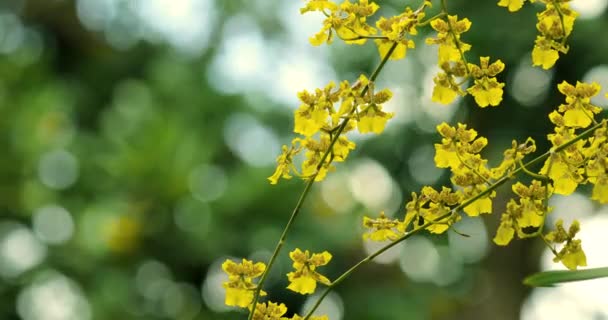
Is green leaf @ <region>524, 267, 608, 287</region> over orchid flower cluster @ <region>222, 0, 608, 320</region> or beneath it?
beneath

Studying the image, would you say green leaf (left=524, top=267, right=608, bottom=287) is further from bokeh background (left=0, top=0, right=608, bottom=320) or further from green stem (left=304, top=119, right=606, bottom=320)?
bokeh background (left=0, top=0, right=608, bottom=320)

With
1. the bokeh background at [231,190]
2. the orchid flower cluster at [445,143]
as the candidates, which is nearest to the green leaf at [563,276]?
the orchid flower cluster at [445,143]

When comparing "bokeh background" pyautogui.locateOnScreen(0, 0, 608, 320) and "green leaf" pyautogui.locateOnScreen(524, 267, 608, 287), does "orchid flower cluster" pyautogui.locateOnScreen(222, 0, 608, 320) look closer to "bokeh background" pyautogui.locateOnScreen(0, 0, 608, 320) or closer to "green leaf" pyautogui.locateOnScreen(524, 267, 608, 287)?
"green leaf" pyautogui.locateOnScreen(524, 267, 608, 287)

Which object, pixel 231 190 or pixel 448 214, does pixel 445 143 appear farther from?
pixel 231 190

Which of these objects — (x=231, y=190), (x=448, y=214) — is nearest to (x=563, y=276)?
(x=448, y=214)

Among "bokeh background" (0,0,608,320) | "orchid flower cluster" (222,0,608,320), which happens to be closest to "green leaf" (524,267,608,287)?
"orchid flower cluster" (222,0,608,320)

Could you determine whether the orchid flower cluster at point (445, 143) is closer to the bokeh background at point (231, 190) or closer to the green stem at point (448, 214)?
the green stem at point (448, 214)

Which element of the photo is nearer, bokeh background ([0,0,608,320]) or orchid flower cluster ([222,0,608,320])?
orchid flower cluster ([222,0,608,320])

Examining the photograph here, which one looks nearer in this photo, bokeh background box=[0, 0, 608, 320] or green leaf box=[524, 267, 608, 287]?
green leaf box=[524, 267, 608, 287]
